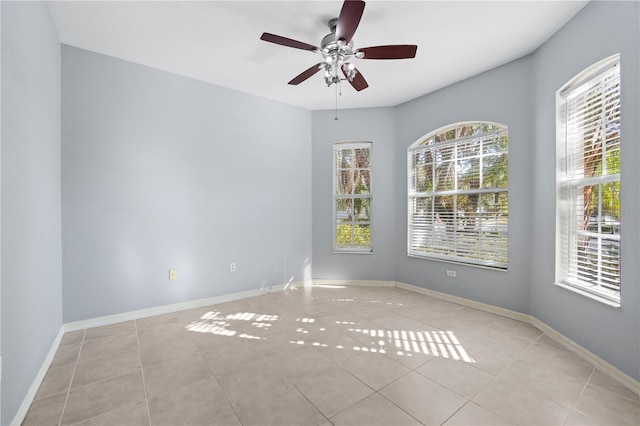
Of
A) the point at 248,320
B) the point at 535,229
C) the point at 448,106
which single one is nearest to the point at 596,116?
the point at 535,229

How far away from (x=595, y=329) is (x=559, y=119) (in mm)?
1920

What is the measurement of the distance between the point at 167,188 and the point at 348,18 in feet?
9.08

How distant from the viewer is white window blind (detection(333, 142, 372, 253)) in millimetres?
4793

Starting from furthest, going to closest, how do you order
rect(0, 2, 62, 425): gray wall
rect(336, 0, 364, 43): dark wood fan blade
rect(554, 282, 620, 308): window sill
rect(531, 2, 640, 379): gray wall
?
rect(554, 282, 620, 308): window sill, rect(531, 2, 640, 379): gray wall, rect(336, 0, 364, 43): dark wood fan blade, rect(0, 2, 62, 425): gray wall

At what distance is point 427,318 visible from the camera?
3254 mm

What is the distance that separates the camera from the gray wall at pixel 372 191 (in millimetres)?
4668

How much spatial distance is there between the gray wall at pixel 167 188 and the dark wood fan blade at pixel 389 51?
2.29 meters

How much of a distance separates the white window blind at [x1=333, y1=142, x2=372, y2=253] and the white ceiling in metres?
1.39

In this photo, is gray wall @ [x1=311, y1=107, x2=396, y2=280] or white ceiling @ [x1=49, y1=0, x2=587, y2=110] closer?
white ceiling @ [x1=49, y1=0, x2=587, y2=110]

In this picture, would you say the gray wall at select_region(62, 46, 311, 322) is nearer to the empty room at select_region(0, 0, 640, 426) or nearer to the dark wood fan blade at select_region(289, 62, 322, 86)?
the empty room at select_region(0, 0, 640, 426)

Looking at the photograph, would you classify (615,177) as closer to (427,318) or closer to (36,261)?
(427,318)

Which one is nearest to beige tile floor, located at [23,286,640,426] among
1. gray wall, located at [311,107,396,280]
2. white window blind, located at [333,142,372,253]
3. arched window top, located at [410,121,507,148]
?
gray wall, located at [311,107,396,280]

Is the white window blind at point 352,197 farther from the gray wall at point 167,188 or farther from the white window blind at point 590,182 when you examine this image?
the white window blind at point 590,182

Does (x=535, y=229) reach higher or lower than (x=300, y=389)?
higher
